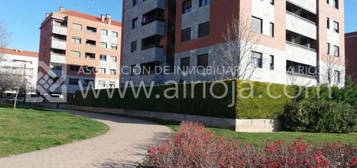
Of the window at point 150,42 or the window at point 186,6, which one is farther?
the window at point 150,42

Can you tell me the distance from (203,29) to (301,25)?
9694 millimetres

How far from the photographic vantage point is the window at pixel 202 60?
2083 centimetres

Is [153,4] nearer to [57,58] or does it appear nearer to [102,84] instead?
[57,58]

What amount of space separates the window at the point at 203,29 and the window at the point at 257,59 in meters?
4.31

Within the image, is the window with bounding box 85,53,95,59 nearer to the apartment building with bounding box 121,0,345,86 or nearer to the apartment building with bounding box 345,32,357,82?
the apartment building with bounding box 121,0,345,86

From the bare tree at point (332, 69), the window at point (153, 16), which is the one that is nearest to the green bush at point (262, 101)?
the bare tree at point (332, 69)

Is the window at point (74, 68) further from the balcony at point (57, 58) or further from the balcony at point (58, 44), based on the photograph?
the balcony at point (58, 44)

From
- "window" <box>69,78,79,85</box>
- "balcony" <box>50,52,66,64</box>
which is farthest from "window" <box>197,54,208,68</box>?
"balcony" <box>50,52,66,64</box>

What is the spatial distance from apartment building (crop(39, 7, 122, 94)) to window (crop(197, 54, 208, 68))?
107 feet

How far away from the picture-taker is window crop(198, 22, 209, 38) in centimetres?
2105

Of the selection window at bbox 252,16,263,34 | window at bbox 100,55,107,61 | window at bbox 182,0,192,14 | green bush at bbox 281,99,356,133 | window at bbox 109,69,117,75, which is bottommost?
green bush at bbox 281,99,356,133

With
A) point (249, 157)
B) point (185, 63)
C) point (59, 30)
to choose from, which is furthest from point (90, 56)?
point (249, 157)

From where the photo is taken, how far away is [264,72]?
19.8 meters

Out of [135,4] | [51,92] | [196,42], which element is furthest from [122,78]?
[51,92]
